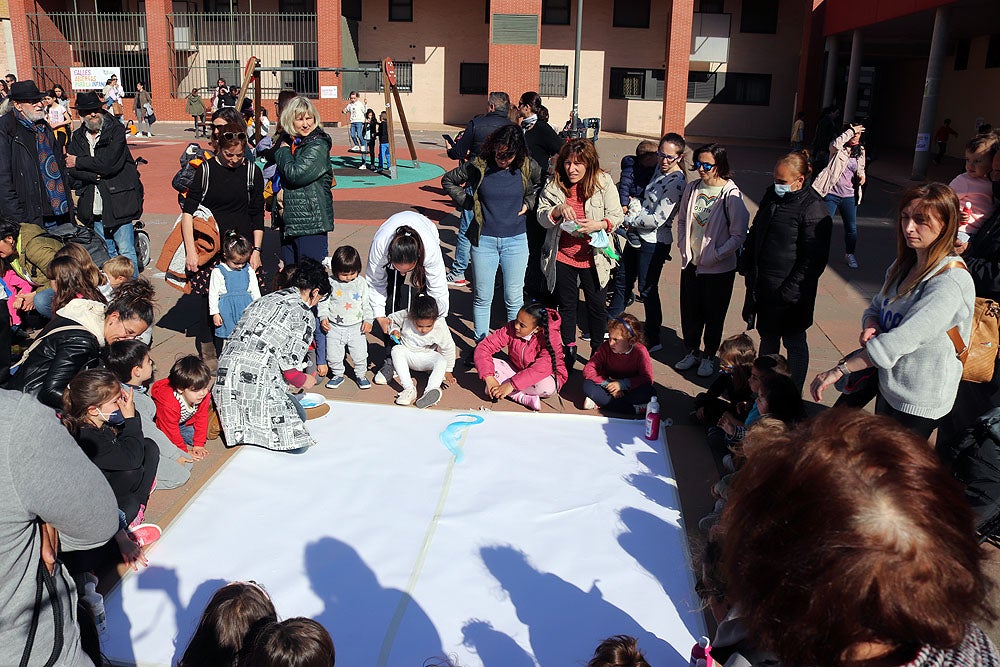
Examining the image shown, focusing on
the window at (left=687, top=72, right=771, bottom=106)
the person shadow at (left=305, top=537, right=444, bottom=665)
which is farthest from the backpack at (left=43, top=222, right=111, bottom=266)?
the window at (left=687, top=72, right=771, bottom=106)

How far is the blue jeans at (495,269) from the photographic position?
580 cm

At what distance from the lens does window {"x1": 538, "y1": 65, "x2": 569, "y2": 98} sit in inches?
1206

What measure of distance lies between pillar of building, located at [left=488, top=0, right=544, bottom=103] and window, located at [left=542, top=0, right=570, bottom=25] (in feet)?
9.78

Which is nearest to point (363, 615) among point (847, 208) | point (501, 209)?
point (501, 209)

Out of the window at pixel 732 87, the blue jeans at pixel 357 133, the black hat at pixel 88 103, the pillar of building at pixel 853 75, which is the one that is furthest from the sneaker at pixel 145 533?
the window at pixel 732 87

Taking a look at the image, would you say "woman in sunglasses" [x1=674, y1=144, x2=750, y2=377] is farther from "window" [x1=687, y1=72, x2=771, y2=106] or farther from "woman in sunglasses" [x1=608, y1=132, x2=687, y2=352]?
"window" [x1=687, y1=72, x2=771, y2=106]

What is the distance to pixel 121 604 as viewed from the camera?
3326 millimetres

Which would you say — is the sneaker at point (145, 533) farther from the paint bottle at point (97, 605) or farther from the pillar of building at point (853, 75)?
the pillar of building at point (853, 75)

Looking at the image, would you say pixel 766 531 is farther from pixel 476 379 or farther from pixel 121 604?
pixel 476 379

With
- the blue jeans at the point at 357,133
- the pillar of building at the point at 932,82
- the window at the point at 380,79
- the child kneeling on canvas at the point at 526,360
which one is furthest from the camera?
the window at the point at 380,79

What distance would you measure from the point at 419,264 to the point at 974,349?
11.1ft

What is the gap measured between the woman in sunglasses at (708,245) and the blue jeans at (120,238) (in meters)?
5.08

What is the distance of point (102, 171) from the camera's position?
7.02 meters

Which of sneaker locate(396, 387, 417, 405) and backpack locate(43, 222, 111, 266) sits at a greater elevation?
backpack locate(43, 222, 111, 266)
